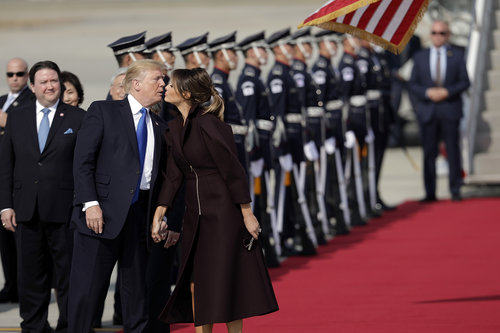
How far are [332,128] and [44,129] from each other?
4.94 meters

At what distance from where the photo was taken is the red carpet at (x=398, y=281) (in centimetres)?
744

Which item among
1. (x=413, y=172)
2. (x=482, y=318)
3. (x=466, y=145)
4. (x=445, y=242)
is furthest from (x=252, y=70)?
(x=413, y=172)

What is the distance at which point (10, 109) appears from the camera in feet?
27.6

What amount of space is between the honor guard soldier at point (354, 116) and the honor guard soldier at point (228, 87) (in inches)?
114

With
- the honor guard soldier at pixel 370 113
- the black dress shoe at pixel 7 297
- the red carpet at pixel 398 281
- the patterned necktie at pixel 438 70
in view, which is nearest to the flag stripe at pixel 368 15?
the red carpet at pixel 398 281

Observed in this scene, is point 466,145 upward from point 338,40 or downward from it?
downward

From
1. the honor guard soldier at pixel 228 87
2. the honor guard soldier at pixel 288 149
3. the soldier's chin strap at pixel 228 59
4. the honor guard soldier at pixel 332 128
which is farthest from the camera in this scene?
the honor guard soldier at pixel 332 128

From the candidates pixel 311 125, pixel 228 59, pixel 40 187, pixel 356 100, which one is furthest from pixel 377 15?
pixel 356 100

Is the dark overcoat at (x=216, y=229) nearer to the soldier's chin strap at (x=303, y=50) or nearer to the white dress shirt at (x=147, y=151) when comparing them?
the white dress shirt at (x=147, y=151)

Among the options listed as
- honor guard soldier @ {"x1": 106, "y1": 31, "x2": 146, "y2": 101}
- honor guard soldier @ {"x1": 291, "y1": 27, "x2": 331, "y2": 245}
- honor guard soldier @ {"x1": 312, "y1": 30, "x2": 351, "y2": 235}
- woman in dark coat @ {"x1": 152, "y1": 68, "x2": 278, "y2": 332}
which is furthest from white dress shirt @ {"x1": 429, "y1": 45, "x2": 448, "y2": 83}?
woman in dark coat @ {"x1": 152, "y1": 68, "x2": 278, "y2": 332}

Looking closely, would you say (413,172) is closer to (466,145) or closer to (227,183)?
(466,145)

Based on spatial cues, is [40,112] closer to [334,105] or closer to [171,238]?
[171,238]

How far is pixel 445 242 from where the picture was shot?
10906mm

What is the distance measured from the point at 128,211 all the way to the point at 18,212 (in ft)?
3.48
